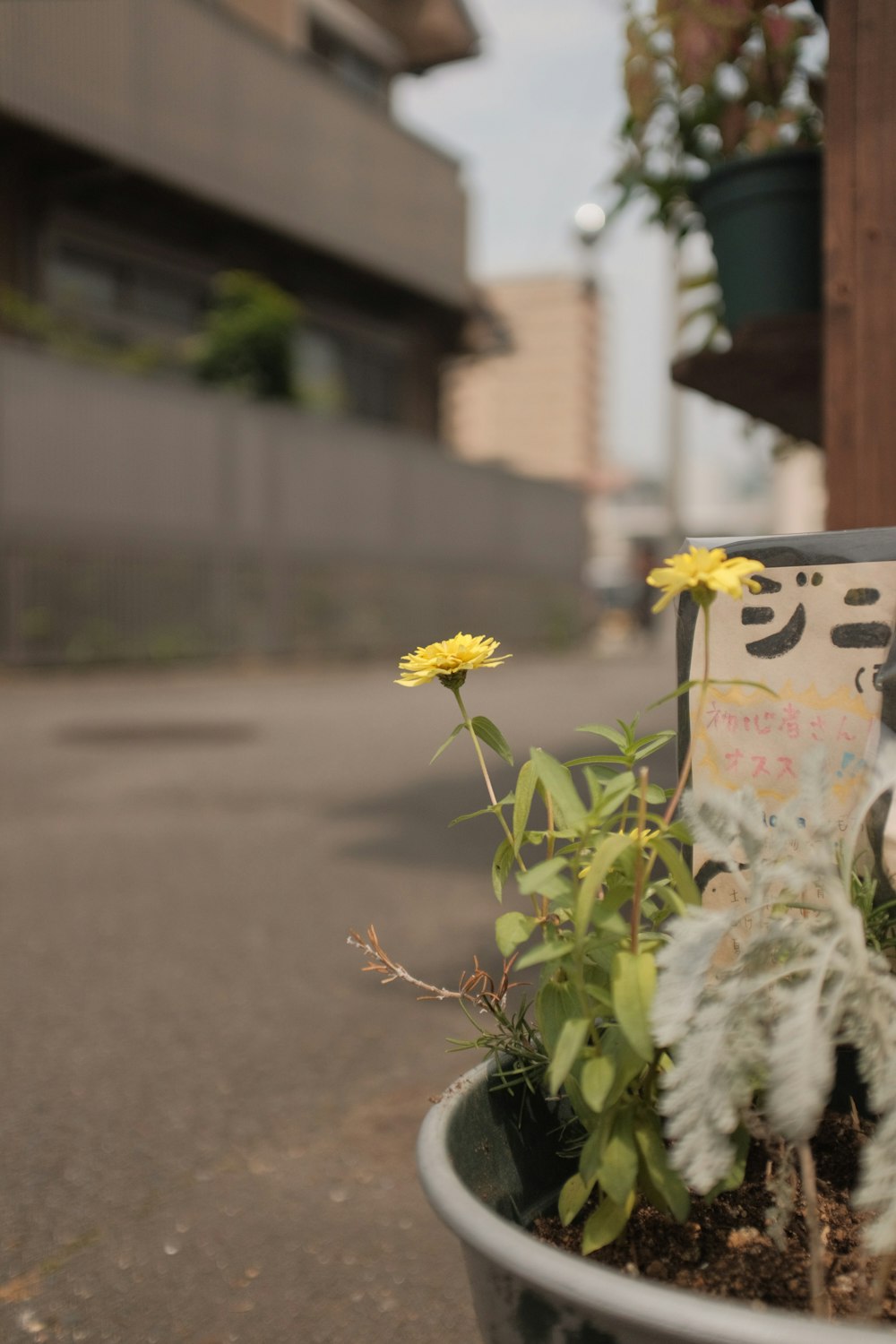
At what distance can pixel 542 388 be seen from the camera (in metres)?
38.7

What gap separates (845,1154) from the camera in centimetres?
126

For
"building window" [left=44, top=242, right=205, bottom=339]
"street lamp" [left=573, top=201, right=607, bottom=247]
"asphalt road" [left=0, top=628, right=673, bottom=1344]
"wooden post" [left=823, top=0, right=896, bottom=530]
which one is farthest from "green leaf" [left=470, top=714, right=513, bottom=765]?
"building window" [left=44, top=242, right=205, bottom=339]

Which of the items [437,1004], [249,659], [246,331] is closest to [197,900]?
[437,1004]

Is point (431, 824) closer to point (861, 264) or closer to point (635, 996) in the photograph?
point (861, 264)

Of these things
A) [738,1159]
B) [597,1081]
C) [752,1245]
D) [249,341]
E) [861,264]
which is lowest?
[752,1245]

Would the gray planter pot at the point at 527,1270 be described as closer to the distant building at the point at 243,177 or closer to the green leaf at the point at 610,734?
the green leaf at the point at 610,734

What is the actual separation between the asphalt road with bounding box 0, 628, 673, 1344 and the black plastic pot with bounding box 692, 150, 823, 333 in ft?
6.00

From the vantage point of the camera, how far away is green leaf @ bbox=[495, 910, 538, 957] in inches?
41.6

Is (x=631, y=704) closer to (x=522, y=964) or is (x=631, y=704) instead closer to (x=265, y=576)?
(x=265, y=576)

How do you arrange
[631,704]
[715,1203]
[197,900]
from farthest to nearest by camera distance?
[631,704] → [197,900] → [715,1203]

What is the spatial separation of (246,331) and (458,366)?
287 inches

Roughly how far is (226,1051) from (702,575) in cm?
213

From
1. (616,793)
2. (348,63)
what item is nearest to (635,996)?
(616,793)

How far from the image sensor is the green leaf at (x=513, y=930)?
1.06m
